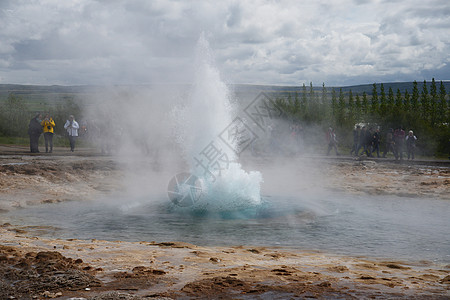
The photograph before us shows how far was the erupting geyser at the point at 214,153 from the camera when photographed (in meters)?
8.84

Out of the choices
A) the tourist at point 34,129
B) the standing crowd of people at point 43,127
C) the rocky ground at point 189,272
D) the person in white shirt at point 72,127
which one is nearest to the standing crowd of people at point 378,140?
the person in white shirt at point 72,127

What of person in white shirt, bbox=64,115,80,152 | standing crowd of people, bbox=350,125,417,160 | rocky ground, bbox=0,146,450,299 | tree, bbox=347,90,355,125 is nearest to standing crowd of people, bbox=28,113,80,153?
person in white shirt, bbox=64,115,80,152

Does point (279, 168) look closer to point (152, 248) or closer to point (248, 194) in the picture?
point (248, 194)

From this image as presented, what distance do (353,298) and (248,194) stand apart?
5.29 meters

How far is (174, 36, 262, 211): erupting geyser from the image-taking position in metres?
8.84

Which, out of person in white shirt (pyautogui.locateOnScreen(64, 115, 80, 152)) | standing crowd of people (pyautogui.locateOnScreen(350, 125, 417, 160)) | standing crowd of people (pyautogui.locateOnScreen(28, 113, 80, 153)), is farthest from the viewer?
standing crowd of people (pyautogui.locateOnScreen(350, 125, 417, 160))

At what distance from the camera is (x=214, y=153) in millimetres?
9516

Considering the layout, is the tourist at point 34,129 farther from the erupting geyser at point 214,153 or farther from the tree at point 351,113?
the tree at point 351,113

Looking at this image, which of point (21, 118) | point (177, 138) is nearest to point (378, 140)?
point (177, 138)

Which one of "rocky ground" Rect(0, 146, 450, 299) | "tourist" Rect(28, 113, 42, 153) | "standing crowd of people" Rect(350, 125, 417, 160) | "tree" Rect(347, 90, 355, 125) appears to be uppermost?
"tree" Rect(347, 90, 355, 125)

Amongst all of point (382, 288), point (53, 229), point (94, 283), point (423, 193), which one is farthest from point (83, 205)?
point (423, 193)

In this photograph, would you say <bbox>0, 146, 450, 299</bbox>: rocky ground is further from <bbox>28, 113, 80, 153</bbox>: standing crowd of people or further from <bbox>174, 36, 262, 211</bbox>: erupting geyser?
<bbox>28, 113, 80, 153</bbox>: standing crowd of people

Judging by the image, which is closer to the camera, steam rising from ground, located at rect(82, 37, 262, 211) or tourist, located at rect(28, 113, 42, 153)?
steam rising from ground, located at rect(82, 37, 262, 211)

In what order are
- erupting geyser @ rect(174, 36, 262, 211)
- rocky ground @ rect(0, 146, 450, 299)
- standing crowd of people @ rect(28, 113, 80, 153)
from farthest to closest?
standing crowd of people @ rect(28, 113, 80, 153), erupting geyser @ rect(174, 36, 262, 211), rocky ground @ rect(0, 146, 450, 299)
